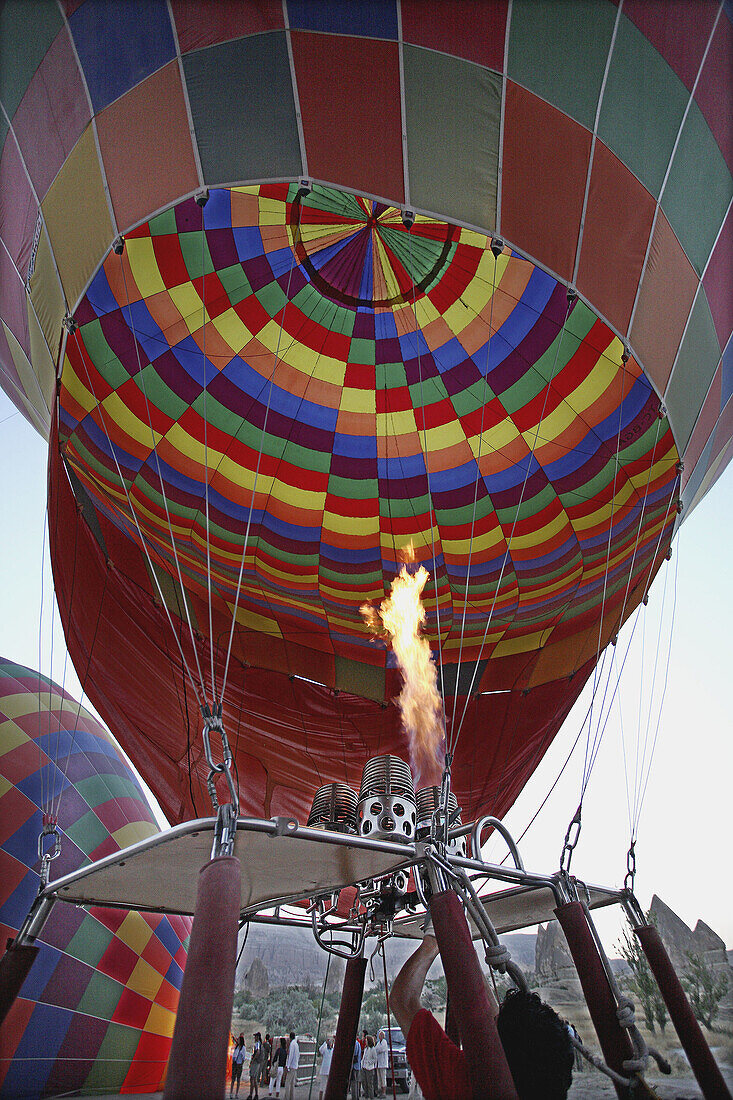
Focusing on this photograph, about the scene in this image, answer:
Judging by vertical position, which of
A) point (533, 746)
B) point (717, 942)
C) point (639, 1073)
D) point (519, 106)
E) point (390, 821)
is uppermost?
point (533, 746)

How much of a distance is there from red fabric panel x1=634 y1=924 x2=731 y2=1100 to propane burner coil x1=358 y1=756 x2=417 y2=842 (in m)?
1.21

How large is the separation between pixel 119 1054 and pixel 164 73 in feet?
20.9

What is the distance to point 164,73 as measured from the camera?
2.82 m

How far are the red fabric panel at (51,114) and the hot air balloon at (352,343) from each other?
1 centimetres

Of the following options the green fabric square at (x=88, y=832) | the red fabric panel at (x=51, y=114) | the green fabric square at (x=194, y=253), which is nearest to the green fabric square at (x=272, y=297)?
the green fabric square at (x=194, y=253)

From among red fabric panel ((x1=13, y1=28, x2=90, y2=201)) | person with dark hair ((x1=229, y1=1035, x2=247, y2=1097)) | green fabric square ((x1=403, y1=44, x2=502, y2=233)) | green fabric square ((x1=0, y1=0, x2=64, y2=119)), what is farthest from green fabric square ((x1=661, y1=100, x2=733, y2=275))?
person with dark hair ((x1=229, y1=1035, x2=247, y2=1097))

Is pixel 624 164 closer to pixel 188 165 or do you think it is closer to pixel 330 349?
pixel 188 165

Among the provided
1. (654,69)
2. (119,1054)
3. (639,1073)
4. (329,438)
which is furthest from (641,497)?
(119,1054)

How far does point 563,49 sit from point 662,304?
47.2 inches

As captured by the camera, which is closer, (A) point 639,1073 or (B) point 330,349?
(A) point 639,1073

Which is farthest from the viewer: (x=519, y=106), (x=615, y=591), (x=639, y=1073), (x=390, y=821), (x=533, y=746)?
(x=533, y=746)

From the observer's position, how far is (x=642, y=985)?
4.92 meters

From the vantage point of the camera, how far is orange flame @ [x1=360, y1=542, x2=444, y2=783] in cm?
623

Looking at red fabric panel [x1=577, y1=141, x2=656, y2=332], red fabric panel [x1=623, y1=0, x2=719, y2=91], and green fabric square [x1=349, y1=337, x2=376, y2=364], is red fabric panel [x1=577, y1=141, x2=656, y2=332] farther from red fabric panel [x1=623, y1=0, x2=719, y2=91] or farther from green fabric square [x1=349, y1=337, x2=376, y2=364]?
green fabric square [x1=349, y1=337, x2=376, y2=364]
